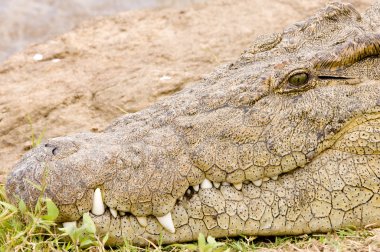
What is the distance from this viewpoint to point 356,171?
4176 mm

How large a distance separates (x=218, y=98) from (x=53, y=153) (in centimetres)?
97

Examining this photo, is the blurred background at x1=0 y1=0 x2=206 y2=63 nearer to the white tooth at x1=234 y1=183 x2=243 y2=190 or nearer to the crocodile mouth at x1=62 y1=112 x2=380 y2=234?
the crocodile mouth at x1=62 y1=112 x2=380 y2=234

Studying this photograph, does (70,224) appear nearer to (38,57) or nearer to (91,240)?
(91,240)

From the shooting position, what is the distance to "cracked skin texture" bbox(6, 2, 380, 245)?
4012 mm

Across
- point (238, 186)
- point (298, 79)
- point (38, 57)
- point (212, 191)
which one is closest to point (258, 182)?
point (238, 186)

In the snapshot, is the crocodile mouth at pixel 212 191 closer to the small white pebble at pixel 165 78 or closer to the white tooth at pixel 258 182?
the white tooth at pixel 258 182

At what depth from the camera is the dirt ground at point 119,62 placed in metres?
6.32

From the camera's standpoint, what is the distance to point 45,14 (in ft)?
30.5

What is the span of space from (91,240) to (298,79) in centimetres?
→ 145

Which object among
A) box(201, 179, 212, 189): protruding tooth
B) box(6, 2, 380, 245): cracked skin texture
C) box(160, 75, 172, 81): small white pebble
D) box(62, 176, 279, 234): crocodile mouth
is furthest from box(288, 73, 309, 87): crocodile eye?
box(160, 75, 172, 81): small white pebble

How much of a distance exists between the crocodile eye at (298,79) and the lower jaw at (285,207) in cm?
42

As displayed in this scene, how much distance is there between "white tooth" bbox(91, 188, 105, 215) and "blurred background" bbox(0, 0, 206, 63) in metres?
4.67

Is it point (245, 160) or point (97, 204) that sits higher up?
point (245, 160)

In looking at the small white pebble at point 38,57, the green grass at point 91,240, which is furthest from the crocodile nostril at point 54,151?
the small white pebble at point 38,57
